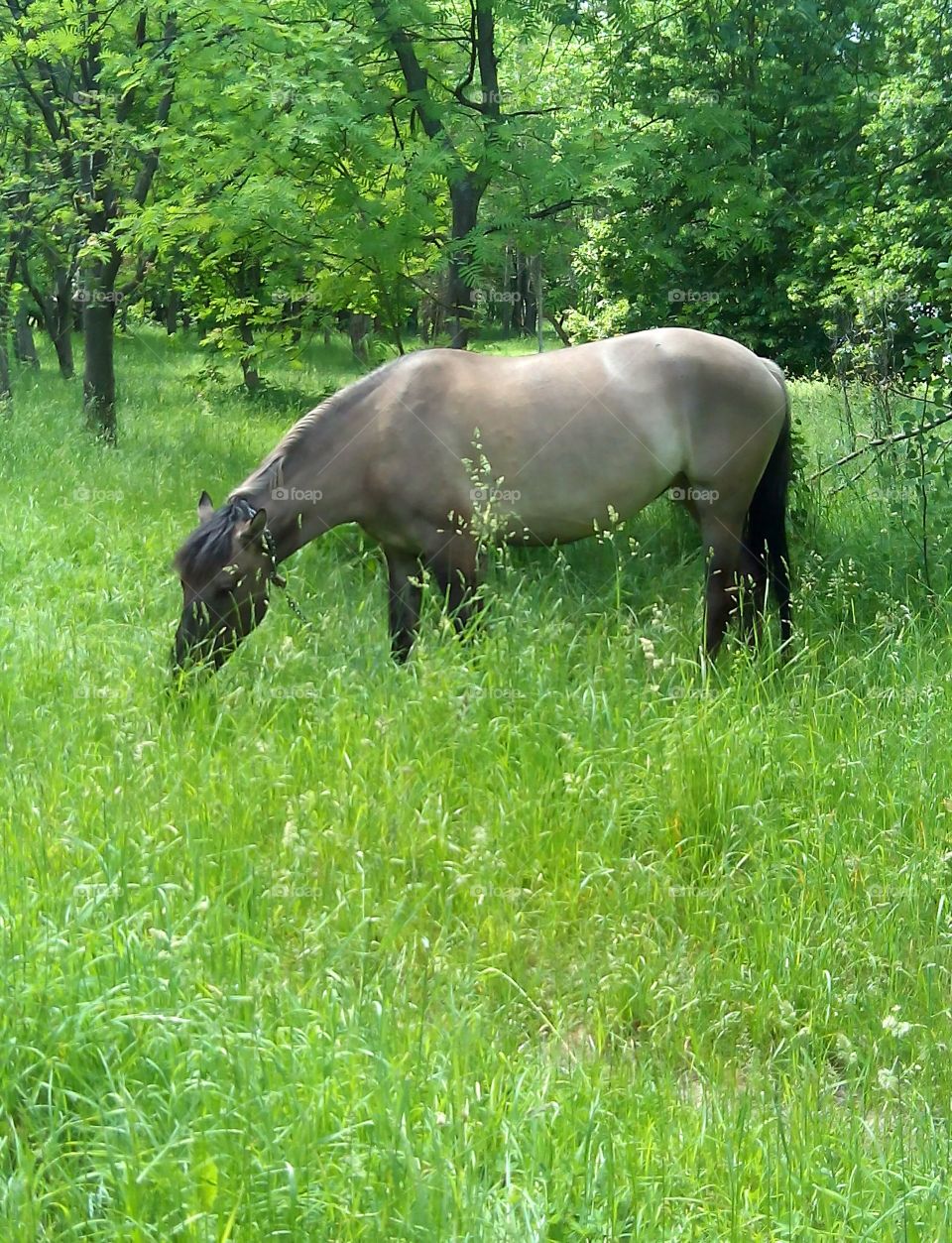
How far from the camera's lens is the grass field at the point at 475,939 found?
2.12 m

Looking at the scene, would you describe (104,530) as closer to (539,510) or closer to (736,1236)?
(539,510)

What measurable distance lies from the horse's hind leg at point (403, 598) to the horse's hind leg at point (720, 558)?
1.58 metres

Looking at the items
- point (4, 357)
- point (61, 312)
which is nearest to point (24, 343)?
point (61, 312)

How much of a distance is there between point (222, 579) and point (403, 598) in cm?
108

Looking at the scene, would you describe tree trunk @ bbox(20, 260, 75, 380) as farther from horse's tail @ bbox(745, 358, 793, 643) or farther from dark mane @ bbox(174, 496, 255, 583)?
horse's tail @ bbox(745, 358, 793, 643)

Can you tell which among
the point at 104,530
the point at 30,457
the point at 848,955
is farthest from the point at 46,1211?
the point at 30,457

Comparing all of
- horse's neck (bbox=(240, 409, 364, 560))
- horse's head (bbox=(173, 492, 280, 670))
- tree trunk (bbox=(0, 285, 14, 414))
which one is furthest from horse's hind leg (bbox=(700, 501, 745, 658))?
tree trunk (bbox=(0, 285, 14, 414))

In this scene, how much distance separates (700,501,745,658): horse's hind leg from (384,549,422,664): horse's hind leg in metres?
1.58

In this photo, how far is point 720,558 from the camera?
250 inches

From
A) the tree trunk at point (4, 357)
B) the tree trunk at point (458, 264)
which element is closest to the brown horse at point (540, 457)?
the tree trunk at point (458, 264)

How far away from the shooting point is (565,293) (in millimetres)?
9070

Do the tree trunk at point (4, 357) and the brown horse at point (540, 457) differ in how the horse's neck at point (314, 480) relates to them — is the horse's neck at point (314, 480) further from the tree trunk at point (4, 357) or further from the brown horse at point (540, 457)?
the tree trunk at point (4, 357)

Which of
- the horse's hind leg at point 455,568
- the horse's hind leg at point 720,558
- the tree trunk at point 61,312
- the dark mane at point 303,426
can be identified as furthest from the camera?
the tree trunk at point 61,312

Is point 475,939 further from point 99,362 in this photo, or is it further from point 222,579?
point 99,362
